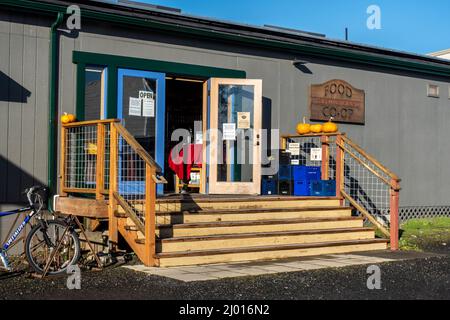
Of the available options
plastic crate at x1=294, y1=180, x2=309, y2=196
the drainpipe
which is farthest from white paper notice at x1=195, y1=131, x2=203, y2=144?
the drainpipe

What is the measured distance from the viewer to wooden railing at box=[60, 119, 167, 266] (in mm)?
7754

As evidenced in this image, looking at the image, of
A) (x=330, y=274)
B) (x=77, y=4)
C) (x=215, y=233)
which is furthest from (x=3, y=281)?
(x=77, y=4)

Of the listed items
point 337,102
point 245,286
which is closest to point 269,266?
point 245,286

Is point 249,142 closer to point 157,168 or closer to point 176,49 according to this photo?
point 176,49

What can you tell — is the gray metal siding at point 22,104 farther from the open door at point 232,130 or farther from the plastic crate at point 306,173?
the plastic crate at point 306,173

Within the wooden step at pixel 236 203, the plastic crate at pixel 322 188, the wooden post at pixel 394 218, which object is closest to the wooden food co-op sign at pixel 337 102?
the plastic crate at pixel 322 188

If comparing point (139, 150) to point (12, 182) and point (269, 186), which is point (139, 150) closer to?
point (12, 182)

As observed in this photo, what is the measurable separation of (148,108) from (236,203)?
2.32m

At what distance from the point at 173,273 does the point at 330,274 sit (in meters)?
1.82

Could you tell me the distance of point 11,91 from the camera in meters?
9.24

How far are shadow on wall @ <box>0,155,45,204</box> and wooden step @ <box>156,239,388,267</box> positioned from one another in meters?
2.66

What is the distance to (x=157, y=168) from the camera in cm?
766

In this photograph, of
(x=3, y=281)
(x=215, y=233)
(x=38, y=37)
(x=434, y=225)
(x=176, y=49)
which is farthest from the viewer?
(x=434, y=225)

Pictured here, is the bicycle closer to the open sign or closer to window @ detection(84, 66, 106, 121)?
window @ detection(84, 66, 106, 121)
